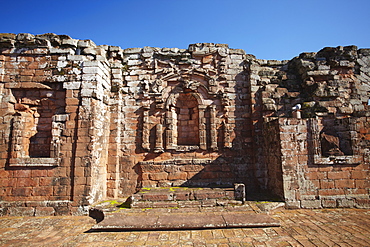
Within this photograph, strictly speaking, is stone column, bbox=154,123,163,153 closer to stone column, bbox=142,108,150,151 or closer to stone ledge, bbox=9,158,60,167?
stone column, bbox=142,108,150,151

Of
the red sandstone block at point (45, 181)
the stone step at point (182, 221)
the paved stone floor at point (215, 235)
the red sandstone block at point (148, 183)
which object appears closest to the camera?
the paved stone floor at point (215, 235)

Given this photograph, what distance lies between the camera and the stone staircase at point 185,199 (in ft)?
21.7

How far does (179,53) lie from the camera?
9117mm

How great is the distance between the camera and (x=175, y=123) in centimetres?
898

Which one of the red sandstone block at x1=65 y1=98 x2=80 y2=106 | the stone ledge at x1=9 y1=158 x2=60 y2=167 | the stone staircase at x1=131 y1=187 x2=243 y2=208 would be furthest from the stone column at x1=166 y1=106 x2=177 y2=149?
the stone ledge at x1=9 y1=158 x2=60 y2=167

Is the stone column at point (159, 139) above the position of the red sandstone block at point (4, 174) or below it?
above

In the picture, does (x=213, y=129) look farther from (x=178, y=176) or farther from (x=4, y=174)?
(x=4, y=174)

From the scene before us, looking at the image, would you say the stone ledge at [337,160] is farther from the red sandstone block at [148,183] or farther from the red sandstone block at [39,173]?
the red sandstone block at [39,173]

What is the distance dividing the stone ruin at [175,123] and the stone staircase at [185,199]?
0.96 m

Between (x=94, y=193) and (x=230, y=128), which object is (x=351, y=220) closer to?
(x=230, y=128)

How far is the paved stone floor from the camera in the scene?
4.58m

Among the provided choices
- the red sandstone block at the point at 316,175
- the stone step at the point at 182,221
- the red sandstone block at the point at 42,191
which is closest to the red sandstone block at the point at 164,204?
the stone step at the point at 182,221

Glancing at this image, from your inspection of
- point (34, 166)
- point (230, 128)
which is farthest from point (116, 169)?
point (230, 128)

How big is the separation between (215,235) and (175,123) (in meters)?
4.93
